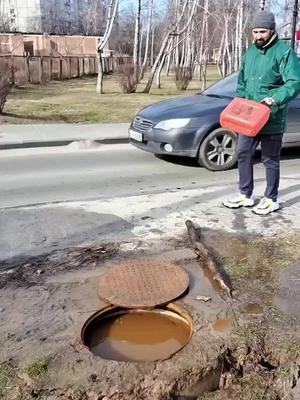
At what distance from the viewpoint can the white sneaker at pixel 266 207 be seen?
4945 millimetres

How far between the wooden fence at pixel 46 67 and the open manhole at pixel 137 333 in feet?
66.6

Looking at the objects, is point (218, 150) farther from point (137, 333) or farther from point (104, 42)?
point (104, 42)

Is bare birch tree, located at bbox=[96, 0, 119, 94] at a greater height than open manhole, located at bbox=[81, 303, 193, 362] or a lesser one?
greater

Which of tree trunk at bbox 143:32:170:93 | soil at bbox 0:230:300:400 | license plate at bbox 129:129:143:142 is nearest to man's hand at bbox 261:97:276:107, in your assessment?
soil at bbox 0:230:300:400

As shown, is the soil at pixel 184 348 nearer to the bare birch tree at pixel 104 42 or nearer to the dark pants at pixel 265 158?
the dark pants at pixel 265 158

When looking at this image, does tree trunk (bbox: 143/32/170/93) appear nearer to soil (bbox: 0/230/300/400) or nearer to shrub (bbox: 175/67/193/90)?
shrub (bbox: 175/67/193/90)

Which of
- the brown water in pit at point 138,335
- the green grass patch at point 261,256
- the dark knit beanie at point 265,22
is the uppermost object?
the dark knit beanie at point 265,22

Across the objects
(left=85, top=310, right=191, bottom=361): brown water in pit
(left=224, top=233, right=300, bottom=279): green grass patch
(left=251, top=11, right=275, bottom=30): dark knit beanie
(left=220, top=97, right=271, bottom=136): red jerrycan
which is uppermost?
(left=251, top=11, right=275, bottom=30): dark knit beanie

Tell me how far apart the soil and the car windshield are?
4.27 meters

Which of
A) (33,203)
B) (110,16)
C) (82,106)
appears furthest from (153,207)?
(110,16)

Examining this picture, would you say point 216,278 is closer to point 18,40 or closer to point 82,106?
point 82,106

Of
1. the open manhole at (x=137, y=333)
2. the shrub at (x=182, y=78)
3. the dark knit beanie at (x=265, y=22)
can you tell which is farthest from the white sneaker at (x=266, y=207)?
the shrub at (x=182, y=78)

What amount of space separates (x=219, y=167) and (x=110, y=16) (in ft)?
50.9

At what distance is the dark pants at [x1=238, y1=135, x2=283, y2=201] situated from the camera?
4.80m
